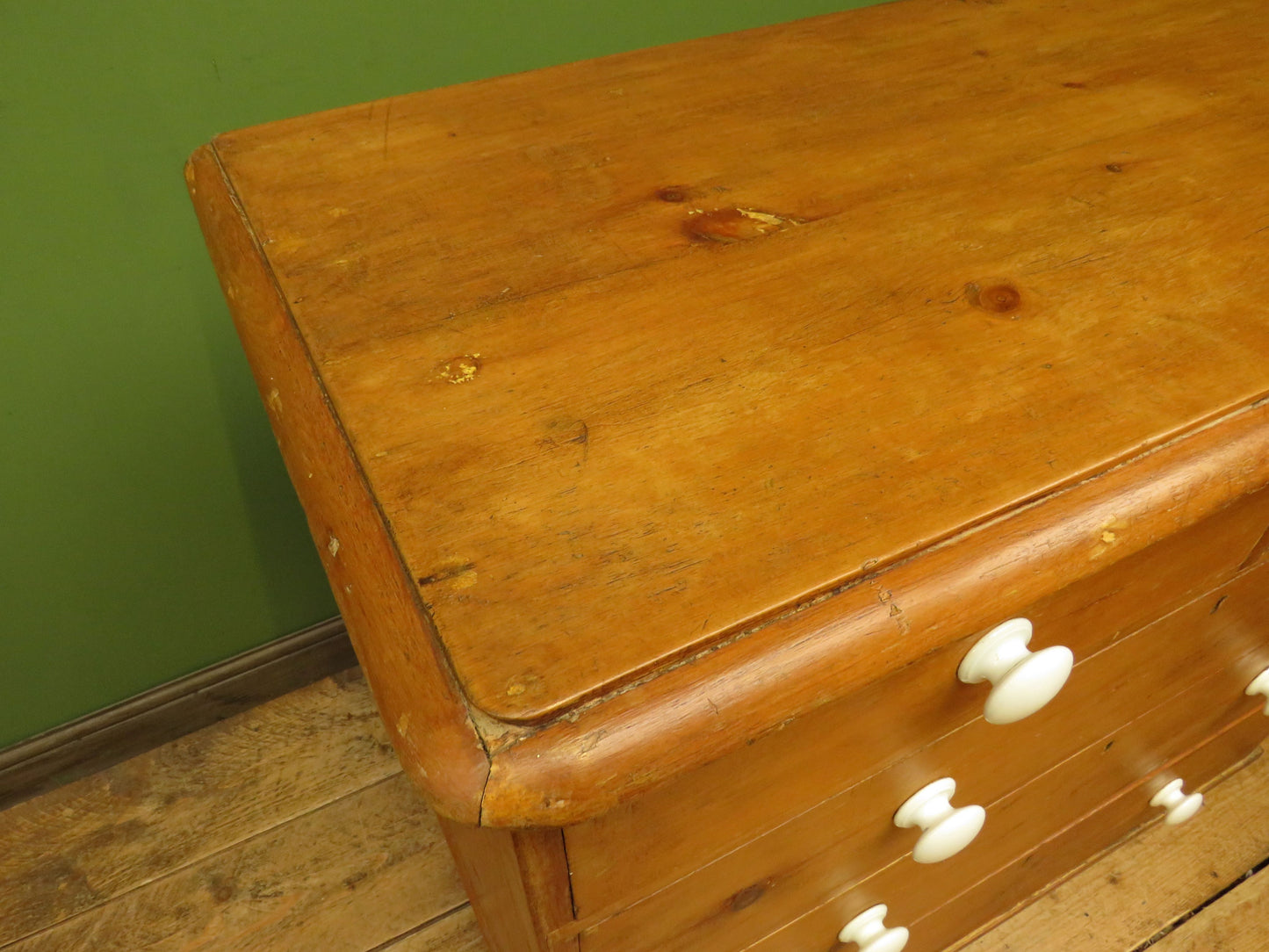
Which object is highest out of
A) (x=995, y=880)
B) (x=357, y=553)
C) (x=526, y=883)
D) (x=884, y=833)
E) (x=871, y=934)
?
(x=357, y=553)

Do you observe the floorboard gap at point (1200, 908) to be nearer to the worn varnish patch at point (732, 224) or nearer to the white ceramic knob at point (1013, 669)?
the white ceramic knob at point (1013, 669)

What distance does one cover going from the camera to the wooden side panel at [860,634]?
0.37 meters

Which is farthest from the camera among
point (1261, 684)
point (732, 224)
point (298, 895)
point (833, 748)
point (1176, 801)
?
point (298, 895)

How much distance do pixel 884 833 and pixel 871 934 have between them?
0.11m

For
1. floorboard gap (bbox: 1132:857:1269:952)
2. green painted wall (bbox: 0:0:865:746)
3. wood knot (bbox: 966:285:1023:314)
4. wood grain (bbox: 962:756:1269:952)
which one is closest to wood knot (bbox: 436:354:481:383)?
wood knot (bbox: 966:285:1023:314)

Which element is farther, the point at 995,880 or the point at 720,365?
the point at 995,880

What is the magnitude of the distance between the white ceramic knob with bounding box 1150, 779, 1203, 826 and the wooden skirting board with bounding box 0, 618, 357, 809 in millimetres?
903

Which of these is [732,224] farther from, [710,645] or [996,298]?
[710,645]

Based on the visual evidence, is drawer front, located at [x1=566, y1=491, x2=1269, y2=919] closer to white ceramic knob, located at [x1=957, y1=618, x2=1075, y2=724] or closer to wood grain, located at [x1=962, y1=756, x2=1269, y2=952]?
white ceramic knob, located at [x1=957, y1=618, x2=1075, y2=724]

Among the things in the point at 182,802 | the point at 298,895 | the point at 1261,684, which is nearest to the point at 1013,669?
the point at 1261,684

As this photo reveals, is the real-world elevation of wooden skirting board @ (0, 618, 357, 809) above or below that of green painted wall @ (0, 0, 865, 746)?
below

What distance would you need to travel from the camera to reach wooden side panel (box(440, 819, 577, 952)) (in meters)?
0.43

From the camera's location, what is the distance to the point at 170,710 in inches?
45.4

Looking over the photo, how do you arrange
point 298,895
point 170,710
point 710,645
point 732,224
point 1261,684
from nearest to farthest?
point 710,645 → point 732,224 → point 1261,684 → point 298,895 → point 170,710
